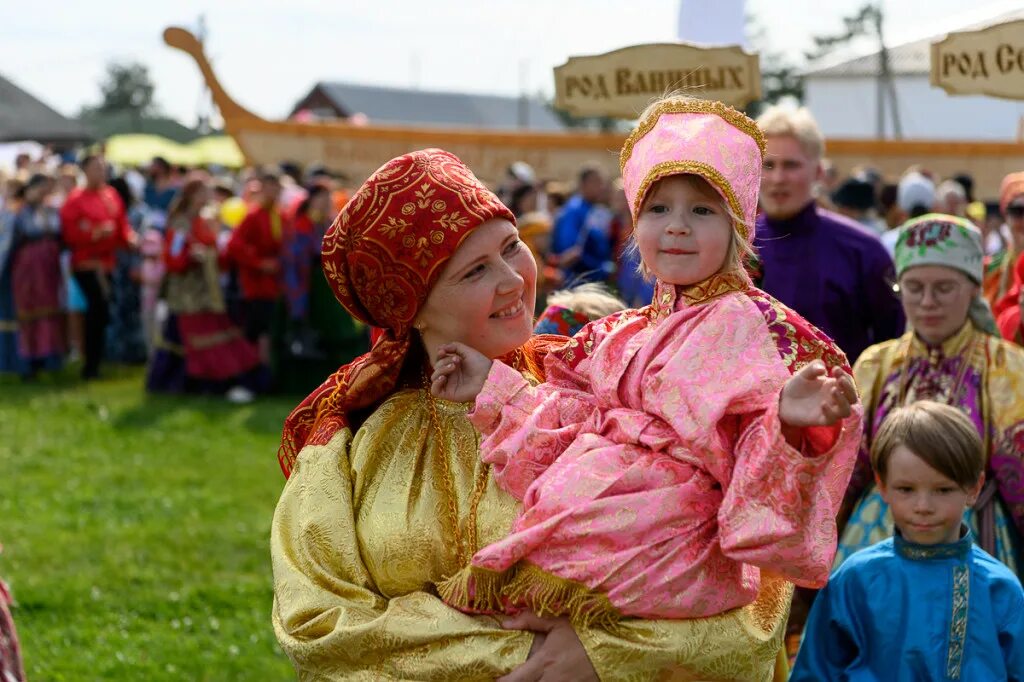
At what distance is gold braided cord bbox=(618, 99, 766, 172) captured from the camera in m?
2.85

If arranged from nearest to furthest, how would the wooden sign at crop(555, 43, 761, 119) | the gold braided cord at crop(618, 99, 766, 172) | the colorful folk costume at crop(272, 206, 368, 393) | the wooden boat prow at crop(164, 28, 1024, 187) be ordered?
the gold braided cord at crop(618, 99, 766, 172) < the wooden sign at crop(555, 43, 761, 119) < the colorful folk costume at crop(272, 206, 368, 393) < the wooden boat prow at crop(164, 28, 1024, 187)

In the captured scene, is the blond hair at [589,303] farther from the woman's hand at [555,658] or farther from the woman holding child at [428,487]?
the woman's hand at [555,658]

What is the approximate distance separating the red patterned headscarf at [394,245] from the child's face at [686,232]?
37cm

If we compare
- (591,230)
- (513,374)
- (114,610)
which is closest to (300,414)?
(513,374)

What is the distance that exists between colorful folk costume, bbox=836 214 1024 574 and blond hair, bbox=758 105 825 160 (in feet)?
2.79

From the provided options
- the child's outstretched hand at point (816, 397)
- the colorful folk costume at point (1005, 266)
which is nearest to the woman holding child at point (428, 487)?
the child's outstretched hand at point (816, 397)

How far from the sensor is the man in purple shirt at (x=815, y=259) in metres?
5.43

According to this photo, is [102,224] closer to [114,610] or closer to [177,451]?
[177,451]

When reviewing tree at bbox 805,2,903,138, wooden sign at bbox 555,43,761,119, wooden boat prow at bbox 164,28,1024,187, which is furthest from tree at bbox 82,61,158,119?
wooden sign at bbox 555,43,761,119

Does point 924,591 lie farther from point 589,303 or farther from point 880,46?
point 880,46

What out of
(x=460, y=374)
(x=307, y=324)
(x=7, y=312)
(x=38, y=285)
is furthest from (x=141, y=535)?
(x=7, y=312)

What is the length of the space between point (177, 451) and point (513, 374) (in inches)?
328

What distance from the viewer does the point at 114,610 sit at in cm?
695

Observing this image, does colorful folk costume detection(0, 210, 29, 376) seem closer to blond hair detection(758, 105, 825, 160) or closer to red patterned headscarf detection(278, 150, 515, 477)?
blond hair detection(758, 105, 825, 160)
